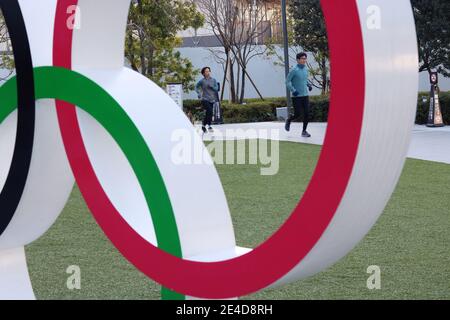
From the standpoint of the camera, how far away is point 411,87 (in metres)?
3.31

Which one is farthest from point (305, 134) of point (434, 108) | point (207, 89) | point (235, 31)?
point (235, 31)

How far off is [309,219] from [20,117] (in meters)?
2.27

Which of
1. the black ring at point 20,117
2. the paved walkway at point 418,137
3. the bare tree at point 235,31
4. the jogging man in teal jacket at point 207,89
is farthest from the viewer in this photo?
the bare tree at point 235,31

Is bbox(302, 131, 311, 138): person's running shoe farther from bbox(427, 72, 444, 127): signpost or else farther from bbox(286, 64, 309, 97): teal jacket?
bbox(427, 72, 444, 127): signpost

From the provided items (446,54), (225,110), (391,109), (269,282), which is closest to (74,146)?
(269,282)

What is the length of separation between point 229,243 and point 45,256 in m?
2.93

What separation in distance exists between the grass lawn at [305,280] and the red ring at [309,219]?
1.61 m

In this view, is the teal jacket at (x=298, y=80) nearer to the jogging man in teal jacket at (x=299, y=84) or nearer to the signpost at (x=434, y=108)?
the jogging man in teal jacket at (x=299, y=84)

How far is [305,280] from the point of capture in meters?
5.79

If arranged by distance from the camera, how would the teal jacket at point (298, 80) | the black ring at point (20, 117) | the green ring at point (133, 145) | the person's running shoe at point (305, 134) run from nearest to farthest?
1. the green ring at point (133, 145)
2. the black ring at point (20, 117)
3. the teal jacket at point (298, 80)
4. the person's running shoe at point (305, 134)

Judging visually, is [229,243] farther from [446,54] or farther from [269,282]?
[446,54]

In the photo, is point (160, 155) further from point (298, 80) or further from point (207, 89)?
point (207, 89)

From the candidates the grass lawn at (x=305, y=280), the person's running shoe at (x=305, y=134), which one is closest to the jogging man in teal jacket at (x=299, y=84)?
the person's running shoe at (x=305, y=134)

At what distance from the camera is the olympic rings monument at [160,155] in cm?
315
